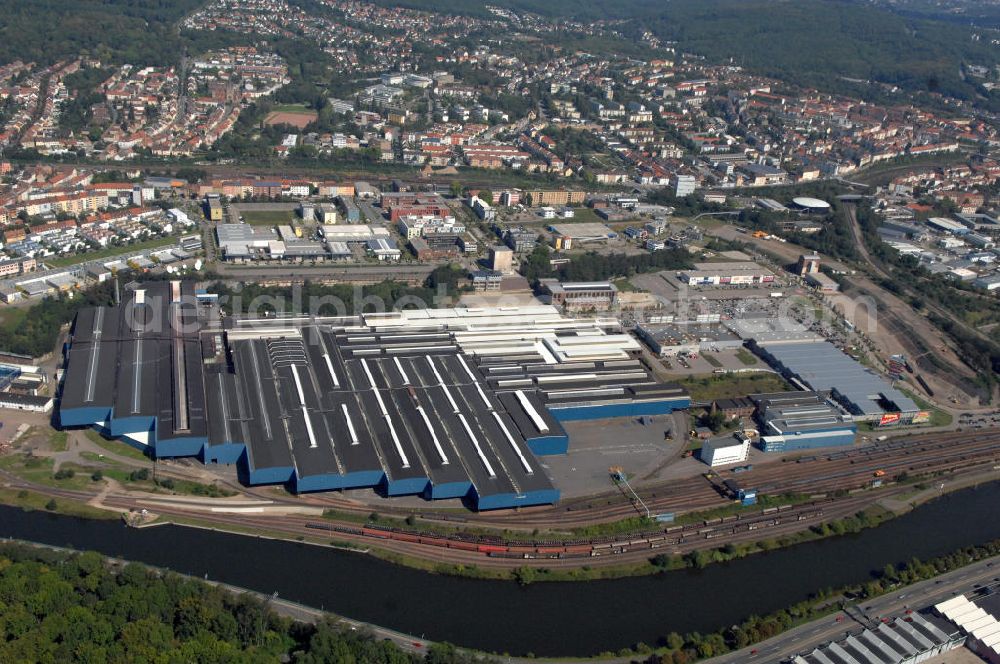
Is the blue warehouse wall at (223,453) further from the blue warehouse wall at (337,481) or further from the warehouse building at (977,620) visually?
the warehouse building at (977,620)

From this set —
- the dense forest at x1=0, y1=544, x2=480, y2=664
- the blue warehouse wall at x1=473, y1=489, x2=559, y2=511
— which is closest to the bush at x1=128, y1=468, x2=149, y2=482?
the dense forest at x1=0, y1=544, x2=480, y2=664

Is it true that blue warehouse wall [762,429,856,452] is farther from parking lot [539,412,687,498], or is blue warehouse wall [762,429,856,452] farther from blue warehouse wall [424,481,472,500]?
blue warehouse wall [424,481,472,500]

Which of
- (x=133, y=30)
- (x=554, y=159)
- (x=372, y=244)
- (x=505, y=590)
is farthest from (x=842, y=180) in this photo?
(x=133, y=30)

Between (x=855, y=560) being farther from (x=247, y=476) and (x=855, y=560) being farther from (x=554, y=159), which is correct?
(x=554, y=159)

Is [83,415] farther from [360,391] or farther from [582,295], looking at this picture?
[582,295]

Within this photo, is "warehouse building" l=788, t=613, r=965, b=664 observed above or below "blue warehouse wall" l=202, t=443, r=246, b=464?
below

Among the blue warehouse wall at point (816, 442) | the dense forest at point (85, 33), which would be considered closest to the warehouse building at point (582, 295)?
the blue warehouse wall at point (816, 442)
